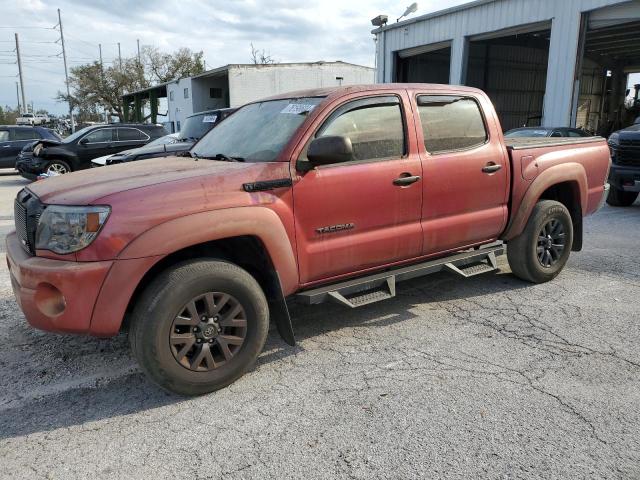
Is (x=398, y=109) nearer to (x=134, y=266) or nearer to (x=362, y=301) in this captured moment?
(x=362, y=301)

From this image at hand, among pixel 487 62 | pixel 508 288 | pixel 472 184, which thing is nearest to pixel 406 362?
pixel 472 184

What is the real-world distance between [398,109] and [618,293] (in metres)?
2.83

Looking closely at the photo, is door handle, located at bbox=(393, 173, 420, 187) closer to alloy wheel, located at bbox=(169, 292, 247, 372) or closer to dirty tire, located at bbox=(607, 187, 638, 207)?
alloy wheel, located at bbox=(169, 292, 247, 372)

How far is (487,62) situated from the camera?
A: 81.3 ft

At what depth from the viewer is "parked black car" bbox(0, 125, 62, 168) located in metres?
16.7

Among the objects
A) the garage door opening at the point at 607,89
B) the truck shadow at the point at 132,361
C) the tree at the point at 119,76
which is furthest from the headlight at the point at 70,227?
the tree at the point at 119,76

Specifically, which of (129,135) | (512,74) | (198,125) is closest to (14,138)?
(129,135)

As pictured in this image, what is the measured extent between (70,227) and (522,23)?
1625 cm

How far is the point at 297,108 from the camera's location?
12.3 feet

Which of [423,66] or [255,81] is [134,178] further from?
[255,81]

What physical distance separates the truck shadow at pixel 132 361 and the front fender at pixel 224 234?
0.77m

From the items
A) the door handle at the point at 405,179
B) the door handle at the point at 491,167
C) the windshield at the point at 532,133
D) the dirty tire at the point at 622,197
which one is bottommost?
the dirty tire at the point at 622,197

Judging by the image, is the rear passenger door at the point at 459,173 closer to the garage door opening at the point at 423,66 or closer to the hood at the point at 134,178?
the hood at the point at 134,178

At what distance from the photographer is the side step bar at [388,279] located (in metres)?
3.55
